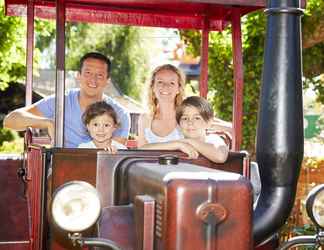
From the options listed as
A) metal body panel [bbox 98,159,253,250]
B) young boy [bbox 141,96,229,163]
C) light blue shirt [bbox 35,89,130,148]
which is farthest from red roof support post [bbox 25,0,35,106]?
metal body panel [bbox 98,159,253,250]

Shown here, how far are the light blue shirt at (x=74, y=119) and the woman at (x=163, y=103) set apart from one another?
21 cm

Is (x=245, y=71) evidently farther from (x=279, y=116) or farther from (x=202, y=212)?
(x=202, y=212)

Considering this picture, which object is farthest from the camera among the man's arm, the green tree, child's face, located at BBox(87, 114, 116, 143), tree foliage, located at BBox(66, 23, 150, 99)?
tree foliage, located at BBox(66, 23, 150, 99)

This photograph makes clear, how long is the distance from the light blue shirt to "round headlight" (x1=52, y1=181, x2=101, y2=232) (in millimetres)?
1335

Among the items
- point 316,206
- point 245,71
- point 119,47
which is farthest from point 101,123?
point 119,47

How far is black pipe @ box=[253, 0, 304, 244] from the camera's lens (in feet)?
9.89

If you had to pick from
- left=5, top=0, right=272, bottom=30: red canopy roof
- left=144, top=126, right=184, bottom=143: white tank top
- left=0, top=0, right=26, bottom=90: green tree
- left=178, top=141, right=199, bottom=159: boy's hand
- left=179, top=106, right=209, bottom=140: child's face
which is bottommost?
left=178, top=141, right=199, bottom=159: boy's hand

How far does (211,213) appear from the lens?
2664mm

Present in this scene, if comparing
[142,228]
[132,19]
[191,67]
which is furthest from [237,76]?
[191,67]

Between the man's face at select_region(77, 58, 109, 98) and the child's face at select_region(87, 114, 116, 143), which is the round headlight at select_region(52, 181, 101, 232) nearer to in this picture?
the child's face at select_region(87, 114, 116, 143)

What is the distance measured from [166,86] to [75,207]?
1730 millimetres

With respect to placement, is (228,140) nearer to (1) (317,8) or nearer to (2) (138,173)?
(2) (138,173)

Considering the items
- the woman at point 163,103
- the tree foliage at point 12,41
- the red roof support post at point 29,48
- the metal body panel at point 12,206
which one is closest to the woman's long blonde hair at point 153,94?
the woman at point 163,103

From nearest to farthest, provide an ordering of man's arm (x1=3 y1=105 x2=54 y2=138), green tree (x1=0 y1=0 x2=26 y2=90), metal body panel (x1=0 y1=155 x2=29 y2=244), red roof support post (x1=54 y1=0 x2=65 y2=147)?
red roof support post (x1=54 y1=0 x2=65 y2=147) < man's arm (x1=3 y1=105 x2=54 y2=138) < metal body panel (x1=0 y1=155 x2=29 y2=244) < green tree (x1=0 y1=0 x2=26 y2=90)
